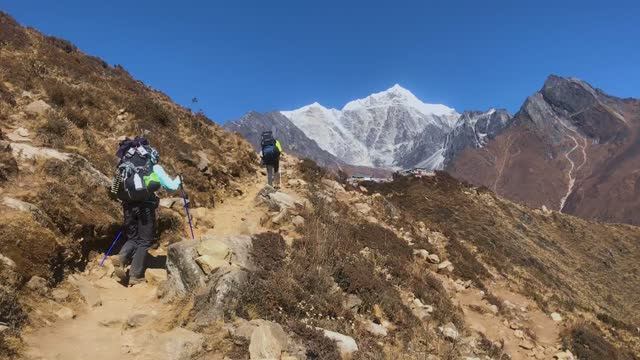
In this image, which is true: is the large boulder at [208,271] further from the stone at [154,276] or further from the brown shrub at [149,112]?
the brown shrub at [149,112]

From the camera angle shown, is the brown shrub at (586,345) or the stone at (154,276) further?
the brown shrub at (586,345)

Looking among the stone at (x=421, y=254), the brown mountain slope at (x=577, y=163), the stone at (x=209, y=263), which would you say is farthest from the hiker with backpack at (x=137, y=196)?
the brown mountain slope at (x=577, y=163)

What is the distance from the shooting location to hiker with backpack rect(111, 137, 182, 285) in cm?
837

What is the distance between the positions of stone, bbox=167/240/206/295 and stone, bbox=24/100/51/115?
7019mm

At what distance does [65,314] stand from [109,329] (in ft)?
2.04

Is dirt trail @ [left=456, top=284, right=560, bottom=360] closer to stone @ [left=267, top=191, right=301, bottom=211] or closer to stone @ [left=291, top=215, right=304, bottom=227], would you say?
stone @ [left=291, top=215, right=304, bottom=227]

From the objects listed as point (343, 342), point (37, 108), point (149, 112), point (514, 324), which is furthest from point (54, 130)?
point (514, 324)

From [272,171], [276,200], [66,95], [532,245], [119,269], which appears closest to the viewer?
[119,269]

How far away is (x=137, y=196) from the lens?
832 centimetres

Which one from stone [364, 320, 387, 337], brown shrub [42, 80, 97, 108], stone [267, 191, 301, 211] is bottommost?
stone [364, 320, 387, 337]

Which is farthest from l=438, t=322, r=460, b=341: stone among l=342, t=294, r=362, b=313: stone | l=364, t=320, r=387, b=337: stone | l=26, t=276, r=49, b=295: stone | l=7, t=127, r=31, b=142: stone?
l=7, t=127, r=31, b=142: stone

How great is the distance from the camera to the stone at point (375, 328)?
846 centimetres

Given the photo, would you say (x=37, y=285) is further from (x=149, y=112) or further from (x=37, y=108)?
(x=149, y=112)

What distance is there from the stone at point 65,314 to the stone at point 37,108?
758 cm
